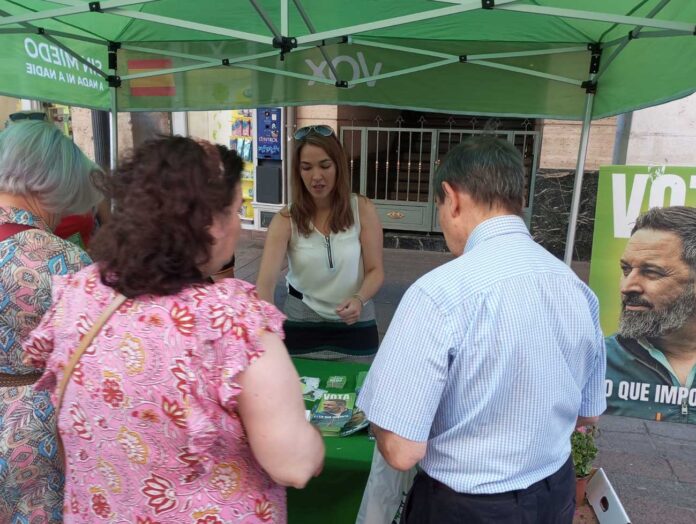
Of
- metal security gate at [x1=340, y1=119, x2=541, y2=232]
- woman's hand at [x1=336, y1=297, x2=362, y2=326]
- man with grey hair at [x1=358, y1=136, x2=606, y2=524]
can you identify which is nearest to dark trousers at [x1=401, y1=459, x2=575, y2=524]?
man with grey hair at [x1=358, y1=136, x2=606, y2=524]

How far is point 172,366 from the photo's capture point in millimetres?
996

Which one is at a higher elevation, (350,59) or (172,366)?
(350,59)

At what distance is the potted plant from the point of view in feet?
8.41

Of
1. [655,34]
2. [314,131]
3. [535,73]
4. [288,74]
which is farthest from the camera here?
[288,74]

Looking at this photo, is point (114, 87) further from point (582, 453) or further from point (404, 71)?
point (582, 453)

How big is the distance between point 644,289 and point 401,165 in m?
Result: 5.90

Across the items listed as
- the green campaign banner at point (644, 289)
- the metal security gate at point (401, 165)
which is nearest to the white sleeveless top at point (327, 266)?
the green campaign banner at point (644, 289)

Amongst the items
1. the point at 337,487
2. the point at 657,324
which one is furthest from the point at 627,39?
the point at 337,487

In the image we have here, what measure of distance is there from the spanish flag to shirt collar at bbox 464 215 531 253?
2891 mm

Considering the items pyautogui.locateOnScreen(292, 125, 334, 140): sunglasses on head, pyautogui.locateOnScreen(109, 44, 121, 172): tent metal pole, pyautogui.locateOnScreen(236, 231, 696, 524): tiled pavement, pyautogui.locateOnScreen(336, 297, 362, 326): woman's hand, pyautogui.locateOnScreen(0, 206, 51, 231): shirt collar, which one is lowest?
pyautogui.locateOnScreen(236, 231, 696, 524): tiled pavement

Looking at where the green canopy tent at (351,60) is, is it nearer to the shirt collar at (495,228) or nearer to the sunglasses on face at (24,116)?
the sunglasses on face at (24,116)

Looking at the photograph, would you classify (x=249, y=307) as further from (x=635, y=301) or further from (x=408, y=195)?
(x=408, y=195)

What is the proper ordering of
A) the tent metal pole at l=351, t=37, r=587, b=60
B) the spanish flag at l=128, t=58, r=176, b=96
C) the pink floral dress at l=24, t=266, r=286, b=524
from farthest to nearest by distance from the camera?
the spanish flag at l=128, t=58, r=176, b=96 < the tent metal pole at l=351, t=37, r=587, b=60 < the pink floral dress at l=24, t=266, r=286, b=524

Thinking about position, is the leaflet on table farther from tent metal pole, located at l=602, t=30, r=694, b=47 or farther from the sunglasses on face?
the sunglasses on face
